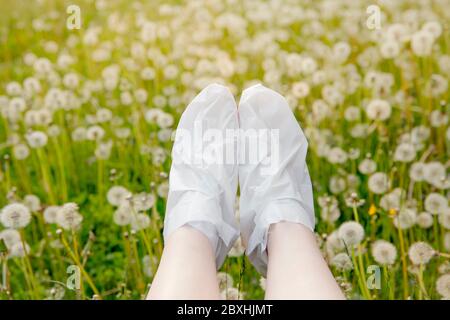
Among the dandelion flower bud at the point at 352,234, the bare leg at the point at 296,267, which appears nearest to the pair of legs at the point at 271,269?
the bare leg at the point at 296,267

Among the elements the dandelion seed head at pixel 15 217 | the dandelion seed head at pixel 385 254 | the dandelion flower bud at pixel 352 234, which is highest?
the dandelion seed head at pixel 15 217

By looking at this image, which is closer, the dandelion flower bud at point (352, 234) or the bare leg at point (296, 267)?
the bare leg at point (296, 267)

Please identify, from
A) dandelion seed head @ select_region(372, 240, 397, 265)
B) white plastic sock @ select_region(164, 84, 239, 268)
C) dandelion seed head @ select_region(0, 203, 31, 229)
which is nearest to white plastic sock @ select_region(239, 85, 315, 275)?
white plastic sock @ select_region(164, 84, 239, 268)

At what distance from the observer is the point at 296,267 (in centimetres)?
123

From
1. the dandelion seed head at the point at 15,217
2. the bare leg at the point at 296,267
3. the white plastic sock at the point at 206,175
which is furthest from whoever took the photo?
the dandelion seed head at the point at 15,217

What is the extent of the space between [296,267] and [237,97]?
4.20ft

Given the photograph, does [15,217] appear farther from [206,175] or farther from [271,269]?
[271,269]

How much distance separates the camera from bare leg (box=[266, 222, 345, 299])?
1.15 m

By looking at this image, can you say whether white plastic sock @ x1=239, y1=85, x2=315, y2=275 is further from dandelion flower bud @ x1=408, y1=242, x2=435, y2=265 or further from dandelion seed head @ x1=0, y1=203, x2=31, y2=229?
dandelion seed head @ x1=0, y1=203, x2=31, y2=229

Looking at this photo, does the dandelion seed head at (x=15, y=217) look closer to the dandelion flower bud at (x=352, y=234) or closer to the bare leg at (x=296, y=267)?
the bare leg at (x=296, y=267)

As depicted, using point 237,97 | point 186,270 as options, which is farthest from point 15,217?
point 237,97

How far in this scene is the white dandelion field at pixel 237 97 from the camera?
161cm
